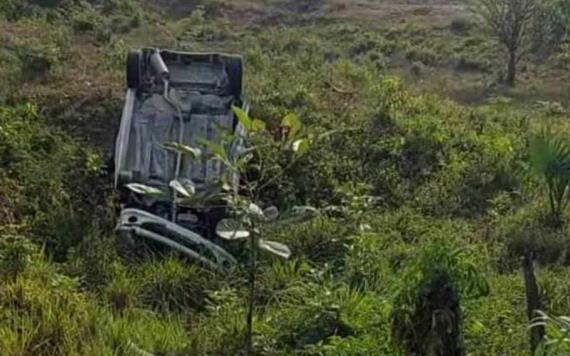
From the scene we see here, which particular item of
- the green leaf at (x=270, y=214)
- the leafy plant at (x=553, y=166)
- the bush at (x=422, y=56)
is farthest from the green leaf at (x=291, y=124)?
the bush at (x=422, y=56)

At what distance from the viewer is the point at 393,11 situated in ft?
78.7

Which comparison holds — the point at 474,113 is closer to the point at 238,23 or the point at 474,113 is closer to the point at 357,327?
the point at 357,327

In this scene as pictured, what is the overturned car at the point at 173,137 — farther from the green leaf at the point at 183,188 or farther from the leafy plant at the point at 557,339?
the leafy plant at the point at 557,339

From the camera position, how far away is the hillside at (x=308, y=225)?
468 cm

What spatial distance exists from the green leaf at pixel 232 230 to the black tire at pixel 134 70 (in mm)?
3968

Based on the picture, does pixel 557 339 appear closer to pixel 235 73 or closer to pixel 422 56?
pixel 235 73

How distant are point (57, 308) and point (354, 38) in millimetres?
15143

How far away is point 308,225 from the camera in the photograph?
6.80m

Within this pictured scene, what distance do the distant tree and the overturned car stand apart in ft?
31.9

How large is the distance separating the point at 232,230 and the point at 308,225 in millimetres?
2435

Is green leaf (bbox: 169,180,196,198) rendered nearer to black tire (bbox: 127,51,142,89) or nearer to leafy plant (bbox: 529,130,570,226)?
leafy plant (bbox: 529,130,570,226)

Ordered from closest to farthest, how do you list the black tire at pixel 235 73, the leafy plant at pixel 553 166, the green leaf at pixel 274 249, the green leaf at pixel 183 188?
the green leaf at pixel 183 188, the green leaf at pixel 274 249, the leafy plant at pixel 553 166, the black tire at pixel 235 73

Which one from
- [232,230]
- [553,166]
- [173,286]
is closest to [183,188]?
[232,230]

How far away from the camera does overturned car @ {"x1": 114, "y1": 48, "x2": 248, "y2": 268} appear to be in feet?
21.7
